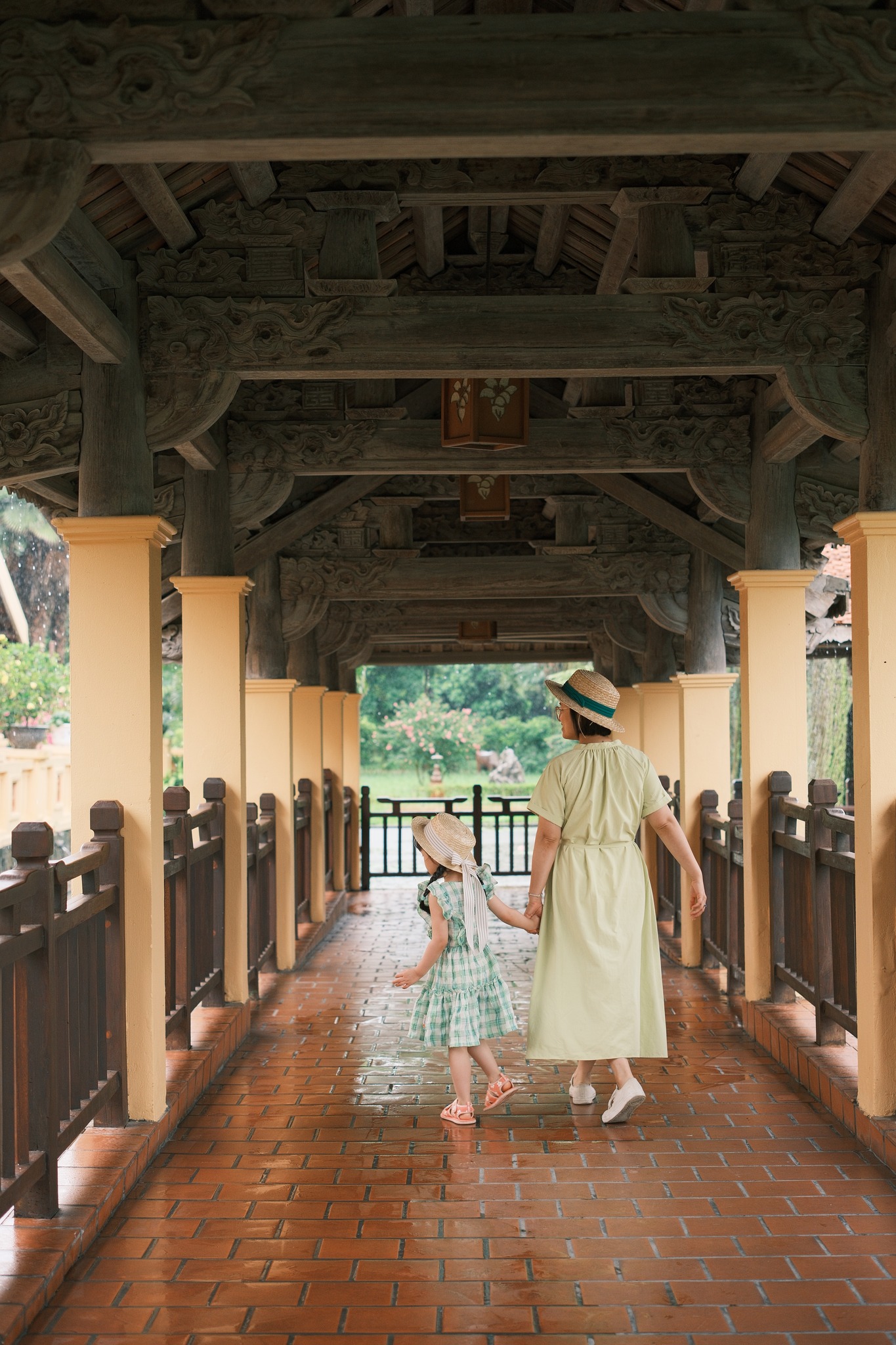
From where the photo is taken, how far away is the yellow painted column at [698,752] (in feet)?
28.0

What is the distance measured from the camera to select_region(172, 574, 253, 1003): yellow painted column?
6.77 meters

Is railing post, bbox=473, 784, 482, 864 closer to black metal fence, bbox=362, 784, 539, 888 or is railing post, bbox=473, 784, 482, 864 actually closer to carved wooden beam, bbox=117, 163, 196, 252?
black metal fence, bbox=362, 784, 539, 888

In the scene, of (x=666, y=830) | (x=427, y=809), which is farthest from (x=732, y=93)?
(x=427, y=809)

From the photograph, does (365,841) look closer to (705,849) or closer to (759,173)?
(705,849)

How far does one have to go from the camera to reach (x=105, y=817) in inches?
180

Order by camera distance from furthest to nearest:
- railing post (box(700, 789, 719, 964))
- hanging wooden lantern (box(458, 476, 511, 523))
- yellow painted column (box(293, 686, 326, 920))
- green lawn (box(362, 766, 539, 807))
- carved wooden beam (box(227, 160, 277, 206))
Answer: green lawn (box(362, 766, 539, 807)), yellow painted column (box(293, 686, 326, 920)), railing post (box(700, 789, 719, 964)), hanging wooden lantern (box(458, 476, 511, 523)), carved wooden beam (box(227, 160, 277, 206))

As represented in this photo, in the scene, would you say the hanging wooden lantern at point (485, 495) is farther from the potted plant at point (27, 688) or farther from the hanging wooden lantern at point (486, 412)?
the potted plant at point (27, 688)

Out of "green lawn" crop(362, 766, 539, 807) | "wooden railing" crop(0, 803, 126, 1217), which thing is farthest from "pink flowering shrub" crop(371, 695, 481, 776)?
"wooden railing" crop(0, 803, 126, 1217)

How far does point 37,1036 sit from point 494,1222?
152 centimetres

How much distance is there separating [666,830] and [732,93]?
2.85m

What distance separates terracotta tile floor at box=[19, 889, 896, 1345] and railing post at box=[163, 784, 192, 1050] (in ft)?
1.04

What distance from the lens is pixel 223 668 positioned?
22.7 ft

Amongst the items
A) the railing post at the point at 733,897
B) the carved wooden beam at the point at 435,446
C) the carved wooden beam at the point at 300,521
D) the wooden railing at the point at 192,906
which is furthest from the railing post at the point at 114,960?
the railing post at the point at 733,897

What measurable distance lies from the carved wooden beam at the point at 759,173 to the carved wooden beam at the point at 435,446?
1.80 meters
